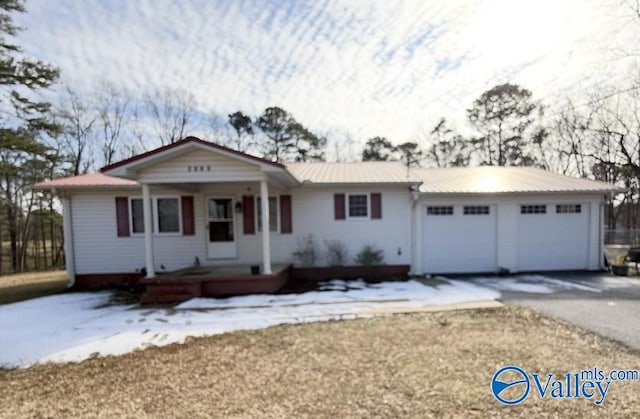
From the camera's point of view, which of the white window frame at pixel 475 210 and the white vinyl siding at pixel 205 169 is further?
the white window frame at pixel 475 210

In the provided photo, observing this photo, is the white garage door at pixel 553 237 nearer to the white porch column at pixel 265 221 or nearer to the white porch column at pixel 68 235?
the white porch column at pixel 265 221

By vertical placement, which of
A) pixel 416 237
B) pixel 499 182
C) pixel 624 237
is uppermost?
pixel 499 182

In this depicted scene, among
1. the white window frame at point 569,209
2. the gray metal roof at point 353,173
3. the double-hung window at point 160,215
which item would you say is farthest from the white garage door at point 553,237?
the double-hung window at point 160,215

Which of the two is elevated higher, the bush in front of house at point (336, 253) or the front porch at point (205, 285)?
the bush in front of house at point (336, 253)

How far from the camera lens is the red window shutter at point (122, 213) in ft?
32.0

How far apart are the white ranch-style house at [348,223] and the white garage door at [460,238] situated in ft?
0.10

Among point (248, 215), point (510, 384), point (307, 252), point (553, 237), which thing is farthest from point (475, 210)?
point (510, 384)

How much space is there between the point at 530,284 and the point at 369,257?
4.18m

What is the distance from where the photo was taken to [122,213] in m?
9.76

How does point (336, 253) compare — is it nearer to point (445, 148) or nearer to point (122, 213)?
point (122, 213)

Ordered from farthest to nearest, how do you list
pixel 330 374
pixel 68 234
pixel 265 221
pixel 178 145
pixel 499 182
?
pixel 499 182, pixel 68 234, pixel 265 221, pixel 178 145, pixel 330 374

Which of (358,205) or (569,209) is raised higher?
(358,205)

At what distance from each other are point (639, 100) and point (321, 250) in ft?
A: 57.9

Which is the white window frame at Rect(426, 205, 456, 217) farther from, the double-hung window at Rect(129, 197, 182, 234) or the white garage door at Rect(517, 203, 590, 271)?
the double-hung window at Rect(129, 197, 182, 234)
